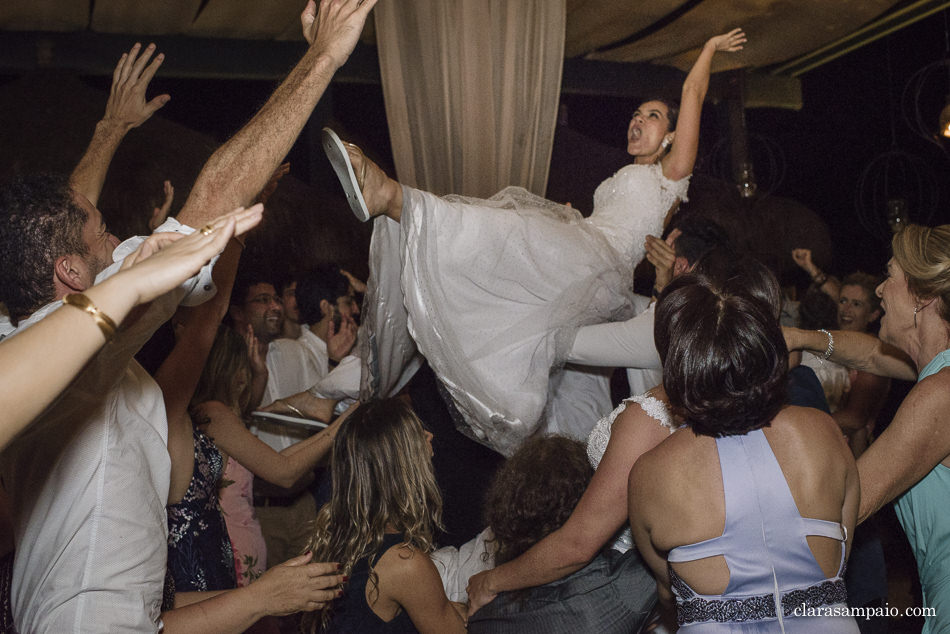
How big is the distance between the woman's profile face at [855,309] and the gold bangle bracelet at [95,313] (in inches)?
144

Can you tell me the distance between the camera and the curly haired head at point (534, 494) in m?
1.91

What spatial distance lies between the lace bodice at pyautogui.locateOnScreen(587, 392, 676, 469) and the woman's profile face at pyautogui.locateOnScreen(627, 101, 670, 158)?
1.28 m

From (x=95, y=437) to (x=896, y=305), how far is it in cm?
171

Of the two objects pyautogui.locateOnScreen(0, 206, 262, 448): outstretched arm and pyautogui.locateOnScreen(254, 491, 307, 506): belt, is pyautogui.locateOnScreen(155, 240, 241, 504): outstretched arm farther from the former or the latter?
pyautogui.locateOnScreen(254, 491, 307, 506): belt

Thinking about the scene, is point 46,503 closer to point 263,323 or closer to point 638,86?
point 263,323

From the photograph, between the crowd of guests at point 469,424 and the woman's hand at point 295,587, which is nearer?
the crowd of guests at point 469,424

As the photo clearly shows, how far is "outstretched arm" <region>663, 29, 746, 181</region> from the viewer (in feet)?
8.61

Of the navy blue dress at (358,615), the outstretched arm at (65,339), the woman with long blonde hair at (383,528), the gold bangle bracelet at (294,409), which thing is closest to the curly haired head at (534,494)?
the woman with long blonde hair at (383,528)

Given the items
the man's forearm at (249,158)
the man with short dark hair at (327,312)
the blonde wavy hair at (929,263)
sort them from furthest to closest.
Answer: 1. the man with short dark hair at (327,312)
2. the blonde wavy hair at (929,263)
3. the man's forearm at (249,158)

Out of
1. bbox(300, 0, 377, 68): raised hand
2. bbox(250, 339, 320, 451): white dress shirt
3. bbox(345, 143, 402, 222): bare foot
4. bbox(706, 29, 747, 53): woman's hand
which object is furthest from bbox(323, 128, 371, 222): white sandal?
bbox(250, 339, 320, 451): white dress shirt

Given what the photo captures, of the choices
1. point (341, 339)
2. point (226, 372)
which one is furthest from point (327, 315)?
point (226, 372)

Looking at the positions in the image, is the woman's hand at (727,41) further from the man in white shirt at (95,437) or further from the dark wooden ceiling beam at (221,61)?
the dark wooden ceiling beam at (221,61)

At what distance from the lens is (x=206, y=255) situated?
40.4 inches

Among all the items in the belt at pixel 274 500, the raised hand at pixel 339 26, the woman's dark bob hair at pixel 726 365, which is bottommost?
the belt at pixel 274 500
